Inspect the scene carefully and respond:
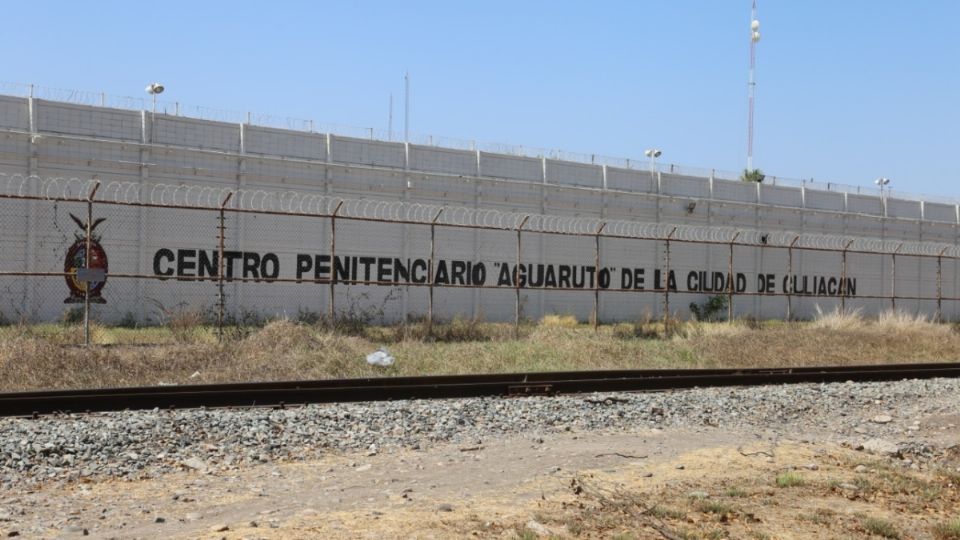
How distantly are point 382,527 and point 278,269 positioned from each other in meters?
20.3

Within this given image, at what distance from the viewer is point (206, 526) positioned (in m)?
6.82

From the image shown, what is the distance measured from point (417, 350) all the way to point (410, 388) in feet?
19.1

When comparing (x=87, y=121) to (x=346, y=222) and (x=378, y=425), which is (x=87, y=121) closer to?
(x=346, y=222)

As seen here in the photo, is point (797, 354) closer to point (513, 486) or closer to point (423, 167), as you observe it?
point (423, 167)

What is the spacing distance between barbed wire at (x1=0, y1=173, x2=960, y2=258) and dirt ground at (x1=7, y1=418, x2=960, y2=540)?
33.6ft

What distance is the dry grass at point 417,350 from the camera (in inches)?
596

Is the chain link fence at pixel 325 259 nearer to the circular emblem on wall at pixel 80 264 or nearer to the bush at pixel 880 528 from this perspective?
the circular emblem on wall at pixel 80 264

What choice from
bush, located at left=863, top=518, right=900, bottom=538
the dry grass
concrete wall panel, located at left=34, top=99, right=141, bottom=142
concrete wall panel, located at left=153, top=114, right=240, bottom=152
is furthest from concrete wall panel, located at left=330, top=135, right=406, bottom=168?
bush, located at left=863, top=518, right=900, bottom=538

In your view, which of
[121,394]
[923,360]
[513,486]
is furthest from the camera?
[923,360]

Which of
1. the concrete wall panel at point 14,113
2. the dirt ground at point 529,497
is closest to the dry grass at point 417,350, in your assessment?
the concrete wall panel at point 14,113

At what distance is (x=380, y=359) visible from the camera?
17.5 m

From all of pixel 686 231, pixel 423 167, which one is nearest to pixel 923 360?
pixel 686 231

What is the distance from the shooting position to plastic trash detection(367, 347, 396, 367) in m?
17.4

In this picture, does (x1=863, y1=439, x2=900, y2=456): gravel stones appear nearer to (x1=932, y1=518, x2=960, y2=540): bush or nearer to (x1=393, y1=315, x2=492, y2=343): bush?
(x1=932, y1=518, x2=960, y2=540): bush
